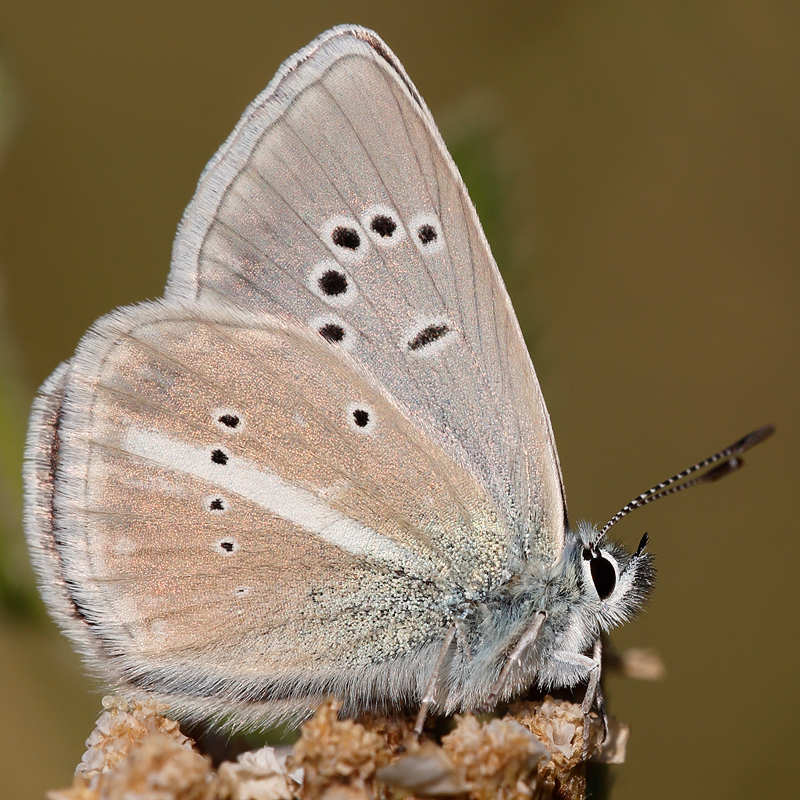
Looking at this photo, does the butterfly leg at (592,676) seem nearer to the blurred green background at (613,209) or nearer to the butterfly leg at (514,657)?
the butterfly leg at (514,657)

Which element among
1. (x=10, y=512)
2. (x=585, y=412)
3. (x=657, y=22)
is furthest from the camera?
(x=585, y=412)

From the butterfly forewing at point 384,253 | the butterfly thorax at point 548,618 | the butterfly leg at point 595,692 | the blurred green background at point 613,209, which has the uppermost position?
the blurred green background at point 613,209

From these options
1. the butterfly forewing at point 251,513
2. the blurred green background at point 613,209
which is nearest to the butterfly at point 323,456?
the butterfly forewing at point 251,513

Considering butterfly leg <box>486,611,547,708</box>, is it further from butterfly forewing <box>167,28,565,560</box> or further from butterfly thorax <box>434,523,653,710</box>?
butterfly forewing <box>167,28,565,560</box>

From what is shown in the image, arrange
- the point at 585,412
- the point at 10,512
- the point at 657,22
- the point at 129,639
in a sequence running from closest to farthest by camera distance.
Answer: the point at 129,639
the point at 10,512
the point at 657,22
the point at 585,412

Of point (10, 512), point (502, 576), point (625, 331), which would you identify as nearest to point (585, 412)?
point (625, 331)

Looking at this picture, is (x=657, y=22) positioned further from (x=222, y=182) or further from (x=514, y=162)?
(x=222, y=182)

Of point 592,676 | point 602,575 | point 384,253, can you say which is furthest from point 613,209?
point 592,676

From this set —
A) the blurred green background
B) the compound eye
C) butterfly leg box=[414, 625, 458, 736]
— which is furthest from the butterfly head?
the blurred green background
